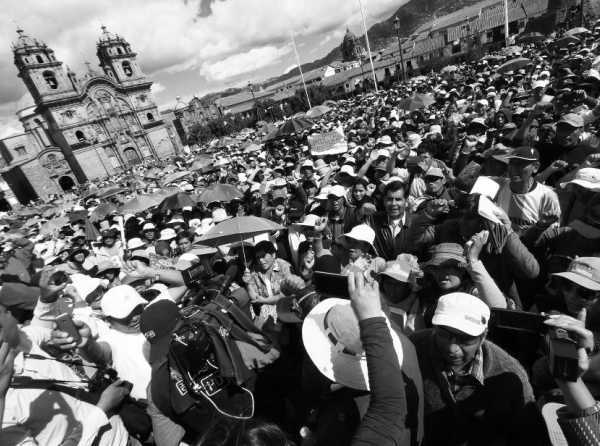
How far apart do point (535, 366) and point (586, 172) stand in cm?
189

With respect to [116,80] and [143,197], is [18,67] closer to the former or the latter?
[116,80]

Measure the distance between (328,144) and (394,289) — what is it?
7729 millimetres

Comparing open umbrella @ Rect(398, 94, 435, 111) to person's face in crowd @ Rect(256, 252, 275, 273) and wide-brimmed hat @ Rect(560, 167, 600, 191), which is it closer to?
wide-brimmed hat @ Rect(560, 167, 600, 191)

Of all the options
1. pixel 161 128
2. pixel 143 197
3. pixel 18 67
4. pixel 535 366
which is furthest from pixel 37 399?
pixel 18 67

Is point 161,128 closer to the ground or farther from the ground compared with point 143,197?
farther from the ground

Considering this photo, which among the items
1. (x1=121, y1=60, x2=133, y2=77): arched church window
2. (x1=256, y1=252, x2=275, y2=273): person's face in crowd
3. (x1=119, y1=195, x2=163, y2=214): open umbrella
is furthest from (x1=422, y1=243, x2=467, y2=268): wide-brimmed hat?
(x1=121, y1=60, x2=133, y2=77): arched church window

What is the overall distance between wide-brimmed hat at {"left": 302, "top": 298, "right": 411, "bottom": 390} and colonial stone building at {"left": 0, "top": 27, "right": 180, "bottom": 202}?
187 ft

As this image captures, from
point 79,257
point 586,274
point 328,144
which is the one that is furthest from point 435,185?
point 79,257

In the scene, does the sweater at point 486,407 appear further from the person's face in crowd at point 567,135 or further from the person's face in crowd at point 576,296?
the person's face in crowd at point 567,135

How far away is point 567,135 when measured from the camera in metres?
4.35

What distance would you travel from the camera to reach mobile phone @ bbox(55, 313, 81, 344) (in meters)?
2.40

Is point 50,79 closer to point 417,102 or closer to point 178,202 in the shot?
point 178,202

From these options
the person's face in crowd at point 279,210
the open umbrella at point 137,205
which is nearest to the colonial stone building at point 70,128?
the open umbrella at point 137,205

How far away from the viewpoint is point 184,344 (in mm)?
1921
